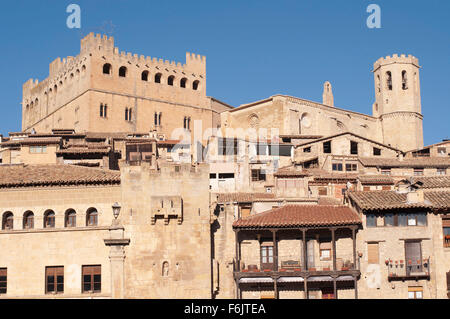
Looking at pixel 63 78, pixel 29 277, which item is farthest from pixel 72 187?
pixel 63 78

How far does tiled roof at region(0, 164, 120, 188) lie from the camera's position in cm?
3441

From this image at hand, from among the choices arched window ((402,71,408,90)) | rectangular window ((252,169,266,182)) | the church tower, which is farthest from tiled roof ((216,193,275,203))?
arched window ((402,71,408,90))

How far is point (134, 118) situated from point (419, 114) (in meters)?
39.2

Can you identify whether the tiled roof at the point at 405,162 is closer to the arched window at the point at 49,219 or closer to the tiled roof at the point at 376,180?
the tiled roof at the point at 376,180

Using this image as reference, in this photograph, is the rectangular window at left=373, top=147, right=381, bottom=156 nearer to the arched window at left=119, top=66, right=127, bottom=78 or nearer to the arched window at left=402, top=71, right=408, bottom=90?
the arched window at left=402, top=71, right=408, bottom=90

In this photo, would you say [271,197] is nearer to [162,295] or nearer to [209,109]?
[162,295]

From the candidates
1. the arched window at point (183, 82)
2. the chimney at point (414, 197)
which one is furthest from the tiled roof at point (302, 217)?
the arched window at point (183, 82)

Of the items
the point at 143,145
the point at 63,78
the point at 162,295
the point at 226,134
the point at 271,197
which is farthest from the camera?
the point at 63,78

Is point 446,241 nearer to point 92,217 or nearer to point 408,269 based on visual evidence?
point 408,269

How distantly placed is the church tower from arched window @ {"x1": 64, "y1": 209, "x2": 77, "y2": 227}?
5880 centimetres

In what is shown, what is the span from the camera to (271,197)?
45.3m

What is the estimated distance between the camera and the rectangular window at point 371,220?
119 ft

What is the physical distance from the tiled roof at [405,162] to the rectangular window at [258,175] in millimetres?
9223

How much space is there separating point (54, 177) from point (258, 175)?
24492mm
